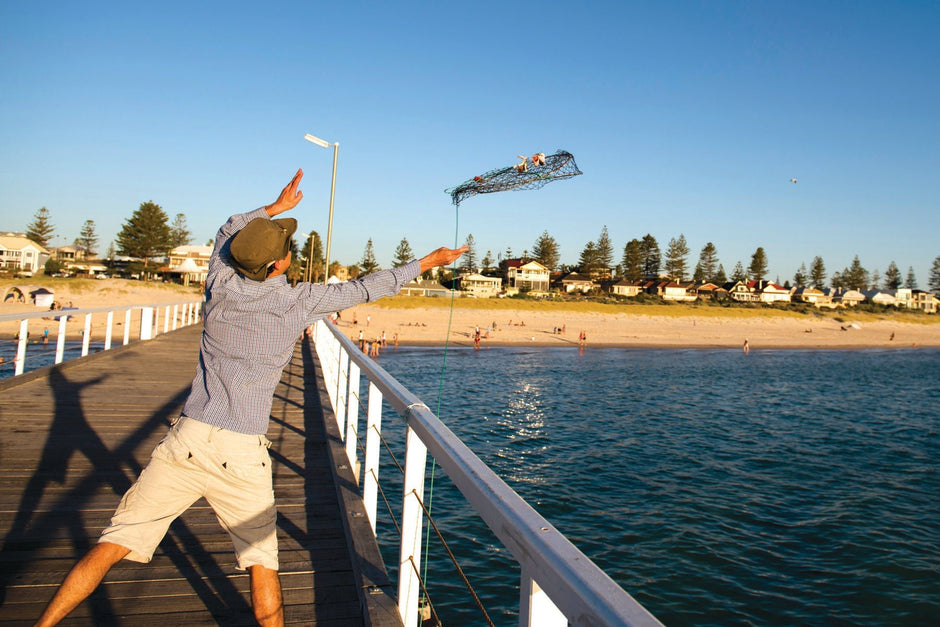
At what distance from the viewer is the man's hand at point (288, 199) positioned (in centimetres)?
295

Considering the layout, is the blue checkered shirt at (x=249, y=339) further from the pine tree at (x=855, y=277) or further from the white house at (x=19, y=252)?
the pine tree at (x=855, y=277)

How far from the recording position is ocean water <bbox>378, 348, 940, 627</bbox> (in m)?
8.18

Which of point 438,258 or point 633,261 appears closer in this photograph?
point 438,258

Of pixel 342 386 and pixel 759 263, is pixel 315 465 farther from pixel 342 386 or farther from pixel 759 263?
pixel 759 263

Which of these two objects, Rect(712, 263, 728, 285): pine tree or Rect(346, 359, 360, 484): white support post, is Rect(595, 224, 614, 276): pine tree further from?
Rect(346, 359, 360, 484): white support post

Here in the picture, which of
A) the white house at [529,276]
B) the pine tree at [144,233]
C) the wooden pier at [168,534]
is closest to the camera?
the wooden pier at [168,534]

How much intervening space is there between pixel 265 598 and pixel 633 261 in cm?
10101

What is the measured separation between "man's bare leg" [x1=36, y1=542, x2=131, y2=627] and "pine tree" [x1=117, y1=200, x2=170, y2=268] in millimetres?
75992

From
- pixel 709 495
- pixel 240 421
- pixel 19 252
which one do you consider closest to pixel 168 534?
pixel 240 421

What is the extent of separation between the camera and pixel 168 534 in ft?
11.6

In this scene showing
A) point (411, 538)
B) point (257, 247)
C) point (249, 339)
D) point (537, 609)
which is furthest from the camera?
point (411, 538)

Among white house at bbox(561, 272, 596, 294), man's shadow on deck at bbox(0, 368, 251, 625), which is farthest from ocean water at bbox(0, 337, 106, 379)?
white house at bbox(561, 272, 596, 294)

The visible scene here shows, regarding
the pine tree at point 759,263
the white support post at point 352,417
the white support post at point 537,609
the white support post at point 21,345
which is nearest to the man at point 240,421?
the white support post at point 537,609

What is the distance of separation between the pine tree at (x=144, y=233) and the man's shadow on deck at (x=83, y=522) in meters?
71.7
